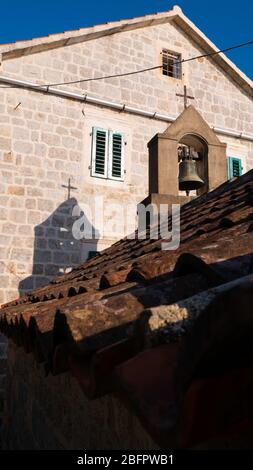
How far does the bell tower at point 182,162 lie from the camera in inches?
216

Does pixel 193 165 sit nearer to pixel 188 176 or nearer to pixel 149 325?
pixel 188 176

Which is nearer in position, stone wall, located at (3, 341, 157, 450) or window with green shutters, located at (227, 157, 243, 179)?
stone wall, located at (3, 341, 157, 450)

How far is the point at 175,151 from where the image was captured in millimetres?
5594

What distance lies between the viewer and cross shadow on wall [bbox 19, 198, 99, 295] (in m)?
8.24

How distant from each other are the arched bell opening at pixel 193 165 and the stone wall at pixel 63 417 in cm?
329

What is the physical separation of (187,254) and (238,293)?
2.57 feet

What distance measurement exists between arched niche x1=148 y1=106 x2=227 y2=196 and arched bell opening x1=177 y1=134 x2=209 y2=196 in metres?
0.02

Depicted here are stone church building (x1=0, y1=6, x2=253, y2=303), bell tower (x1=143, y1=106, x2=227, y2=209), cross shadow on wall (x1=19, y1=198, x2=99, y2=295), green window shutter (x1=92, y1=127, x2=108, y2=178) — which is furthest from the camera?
green window shutter (x1=92, y1=127, x2=108, y2=178)

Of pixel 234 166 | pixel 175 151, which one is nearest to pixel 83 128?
pixel 175 151

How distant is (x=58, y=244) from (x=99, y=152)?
2.54m

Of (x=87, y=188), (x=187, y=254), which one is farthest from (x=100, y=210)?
(x=187, y=254)

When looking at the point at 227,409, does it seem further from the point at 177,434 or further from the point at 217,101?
the point at 217,101

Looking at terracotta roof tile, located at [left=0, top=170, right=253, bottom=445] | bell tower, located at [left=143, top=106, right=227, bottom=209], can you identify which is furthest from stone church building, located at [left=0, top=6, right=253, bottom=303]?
terracotta roof tile, located at [left=0, top=170, right=253, bottom=445]

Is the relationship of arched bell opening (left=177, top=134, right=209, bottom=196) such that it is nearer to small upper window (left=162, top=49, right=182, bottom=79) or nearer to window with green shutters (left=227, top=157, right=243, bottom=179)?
window with green shutters (left=227, top=157, right=243, bottom=179)
